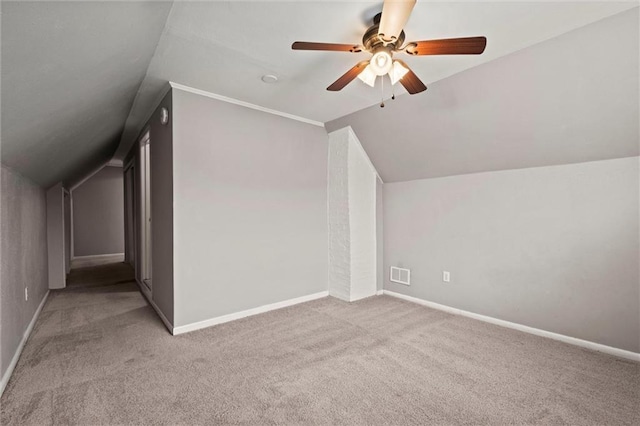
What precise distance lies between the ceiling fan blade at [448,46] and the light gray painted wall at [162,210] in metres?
2.27

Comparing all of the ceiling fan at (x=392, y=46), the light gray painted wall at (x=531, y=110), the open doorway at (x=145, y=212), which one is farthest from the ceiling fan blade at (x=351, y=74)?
the open doorway at (x=145, y=212)

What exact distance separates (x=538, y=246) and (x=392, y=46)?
2.37 metres

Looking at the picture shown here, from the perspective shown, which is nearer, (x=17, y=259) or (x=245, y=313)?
(x=17, y=259)

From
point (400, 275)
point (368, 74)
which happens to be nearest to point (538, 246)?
point (400, 275)

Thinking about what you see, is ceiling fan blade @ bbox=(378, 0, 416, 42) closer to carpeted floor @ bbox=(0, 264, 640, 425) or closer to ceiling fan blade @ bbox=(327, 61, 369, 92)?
ceiling fan blade @ bbox=(327, 61, 369, 92)

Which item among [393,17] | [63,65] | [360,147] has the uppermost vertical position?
[393,17]

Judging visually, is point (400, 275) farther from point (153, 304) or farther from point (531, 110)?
point (153, 304)

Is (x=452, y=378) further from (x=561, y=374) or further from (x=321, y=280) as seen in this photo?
(x=321, y=280)

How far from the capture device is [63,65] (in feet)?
4.76

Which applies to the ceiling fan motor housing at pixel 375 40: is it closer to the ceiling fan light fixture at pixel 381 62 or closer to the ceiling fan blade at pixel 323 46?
the ceiling fan light fixture at pixel 381 62

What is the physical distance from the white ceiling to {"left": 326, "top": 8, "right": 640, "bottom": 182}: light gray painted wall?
131mm

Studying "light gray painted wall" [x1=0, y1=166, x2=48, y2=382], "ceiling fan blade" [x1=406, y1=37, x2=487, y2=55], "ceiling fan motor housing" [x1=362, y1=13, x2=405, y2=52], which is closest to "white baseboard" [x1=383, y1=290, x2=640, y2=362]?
"ceiling fan blade" [x1=406, y1=37, x2=487, y2=55]

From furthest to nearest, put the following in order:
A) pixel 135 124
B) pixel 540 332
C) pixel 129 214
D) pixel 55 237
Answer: pixel 129 214
pixel 55 237
pixel 135 124
pixel 540 332

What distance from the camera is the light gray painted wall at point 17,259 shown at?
2.13 metres
